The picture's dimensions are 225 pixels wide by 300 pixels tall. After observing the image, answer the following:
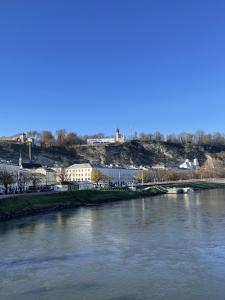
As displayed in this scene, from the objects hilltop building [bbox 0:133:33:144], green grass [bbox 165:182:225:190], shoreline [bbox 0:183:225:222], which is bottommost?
shoreline [bbox 0:183:225:222]

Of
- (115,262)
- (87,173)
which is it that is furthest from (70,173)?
(115,262)

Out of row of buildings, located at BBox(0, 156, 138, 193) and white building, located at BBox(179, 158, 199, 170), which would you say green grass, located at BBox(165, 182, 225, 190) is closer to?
row of buildings, located at BBox(0, 156, 138, 193)

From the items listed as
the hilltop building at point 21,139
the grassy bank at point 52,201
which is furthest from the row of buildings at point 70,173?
the hilltop building at point 21,139

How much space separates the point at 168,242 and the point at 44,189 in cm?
4284

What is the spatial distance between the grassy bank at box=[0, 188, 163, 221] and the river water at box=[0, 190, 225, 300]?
9.61 meters

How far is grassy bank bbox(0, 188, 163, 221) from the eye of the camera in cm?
3647

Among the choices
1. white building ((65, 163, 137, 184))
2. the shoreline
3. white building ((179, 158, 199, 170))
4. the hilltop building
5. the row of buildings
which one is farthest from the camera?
white building ((179, 158, 199, 170))

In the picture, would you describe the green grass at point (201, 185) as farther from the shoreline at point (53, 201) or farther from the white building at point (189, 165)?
the white building at point (189, 165)

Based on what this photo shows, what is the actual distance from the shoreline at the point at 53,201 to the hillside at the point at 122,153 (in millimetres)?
56802

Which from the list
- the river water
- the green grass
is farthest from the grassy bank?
the green grass

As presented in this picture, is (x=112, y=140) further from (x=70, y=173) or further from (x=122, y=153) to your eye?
(x=70, y=173)

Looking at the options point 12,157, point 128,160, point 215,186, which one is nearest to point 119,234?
point 215,186

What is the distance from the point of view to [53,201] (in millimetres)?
46125

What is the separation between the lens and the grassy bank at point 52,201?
36469 millimetres
